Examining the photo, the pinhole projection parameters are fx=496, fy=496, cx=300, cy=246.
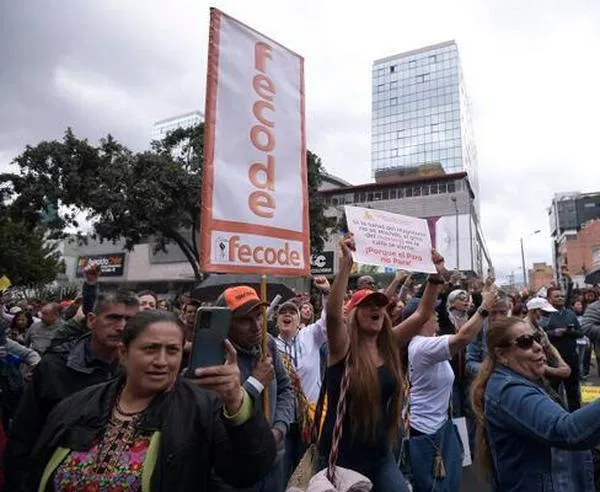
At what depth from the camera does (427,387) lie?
3678mm

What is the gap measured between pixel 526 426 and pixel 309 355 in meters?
2.52

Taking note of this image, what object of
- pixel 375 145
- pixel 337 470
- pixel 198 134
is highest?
pixel 375 145

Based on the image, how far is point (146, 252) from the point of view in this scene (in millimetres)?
44250

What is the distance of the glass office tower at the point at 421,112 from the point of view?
83.9 meters

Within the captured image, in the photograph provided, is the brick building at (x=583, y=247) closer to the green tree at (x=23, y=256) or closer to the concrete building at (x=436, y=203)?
the concrete building at (x=436, y=203)

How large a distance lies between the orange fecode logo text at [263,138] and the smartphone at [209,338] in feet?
5.70

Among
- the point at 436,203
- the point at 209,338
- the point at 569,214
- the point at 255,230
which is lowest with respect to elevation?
the point at 209,338

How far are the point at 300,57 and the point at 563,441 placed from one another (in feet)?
10.2

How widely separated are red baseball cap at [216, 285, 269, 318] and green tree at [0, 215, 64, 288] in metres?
31.0

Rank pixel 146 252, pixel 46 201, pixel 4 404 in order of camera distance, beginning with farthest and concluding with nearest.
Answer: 1. pixel 146 252
2. pixel 46 201
3. pixel 4 404

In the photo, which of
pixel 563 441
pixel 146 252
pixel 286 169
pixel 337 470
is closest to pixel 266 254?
pixel 286 169

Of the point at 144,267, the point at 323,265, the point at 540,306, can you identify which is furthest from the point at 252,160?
the point at 144,267

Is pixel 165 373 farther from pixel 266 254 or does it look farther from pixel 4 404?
pixel 4 404

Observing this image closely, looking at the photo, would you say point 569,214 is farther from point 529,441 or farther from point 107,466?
point 107,466
